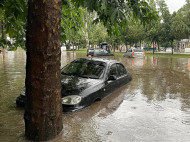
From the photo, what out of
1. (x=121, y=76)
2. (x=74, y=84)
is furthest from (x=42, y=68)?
(x=121, y=76)

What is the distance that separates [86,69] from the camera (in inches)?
270

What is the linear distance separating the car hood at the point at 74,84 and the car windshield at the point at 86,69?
32 centimetres

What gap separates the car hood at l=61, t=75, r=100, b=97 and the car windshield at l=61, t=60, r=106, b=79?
325 mm

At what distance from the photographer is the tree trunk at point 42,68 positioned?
3432 millimetres

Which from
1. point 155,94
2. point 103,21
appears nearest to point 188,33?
point 155,94

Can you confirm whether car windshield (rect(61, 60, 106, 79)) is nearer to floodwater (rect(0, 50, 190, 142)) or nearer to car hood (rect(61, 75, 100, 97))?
car hood (rect(61, 75, 100, 97))

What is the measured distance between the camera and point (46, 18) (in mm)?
3422

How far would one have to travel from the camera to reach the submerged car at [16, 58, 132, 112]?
17.3ft

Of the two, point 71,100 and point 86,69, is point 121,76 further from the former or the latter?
point 71,100

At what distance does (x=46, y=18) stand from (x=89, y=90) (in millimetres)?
2716

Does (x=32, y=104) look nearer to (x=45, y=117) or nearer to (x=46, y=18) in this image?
(x=45, y=117)

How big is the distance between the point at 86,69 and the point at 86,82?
3.08ft

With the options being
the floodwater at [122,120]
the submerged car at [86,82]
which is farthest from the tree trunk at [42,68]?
the submerged car at [86,82]

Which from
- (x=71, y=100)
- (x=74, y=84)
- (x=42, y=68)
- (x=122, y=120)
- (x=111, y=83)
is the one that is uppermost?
(x=42, y=68)
